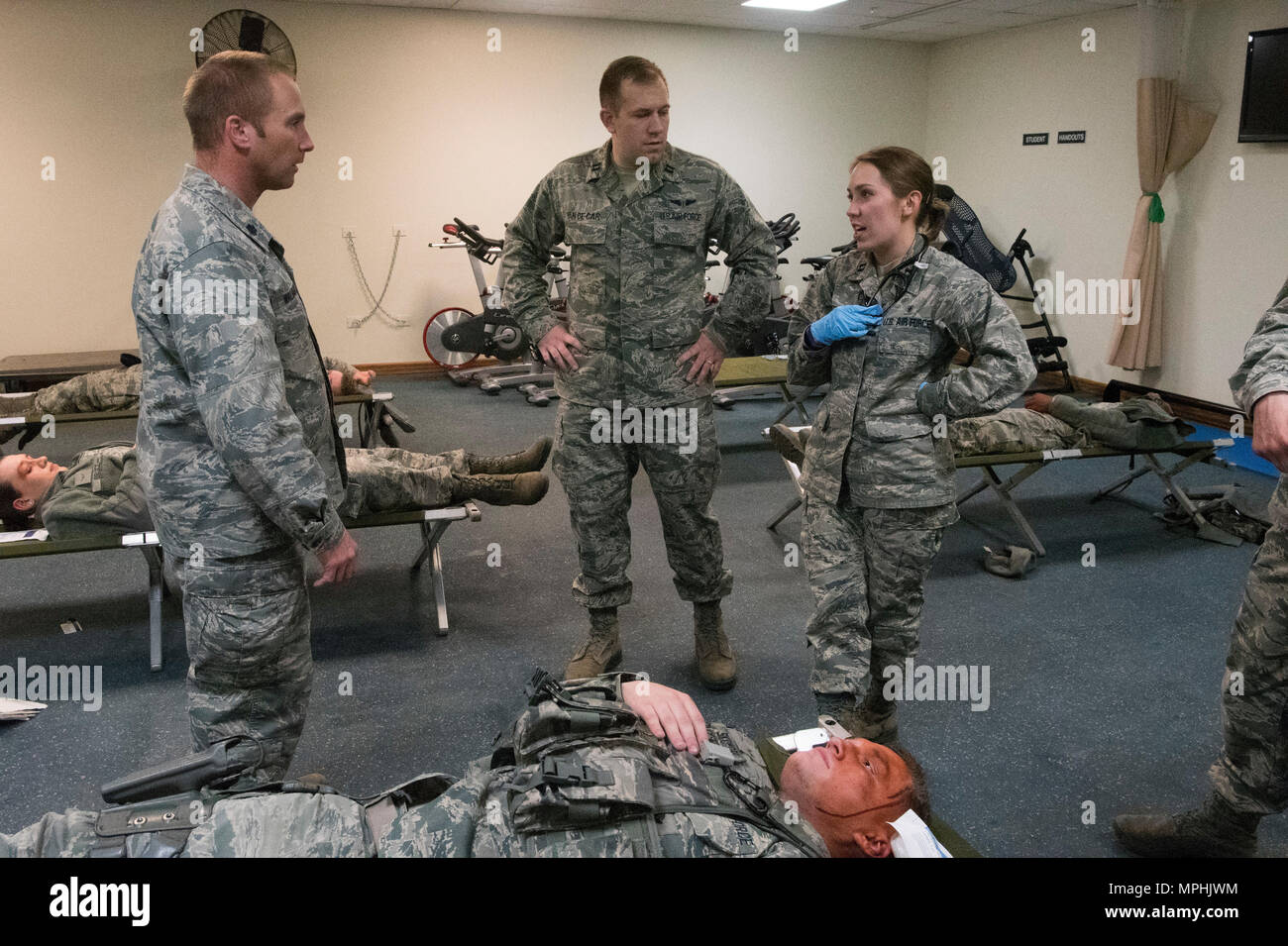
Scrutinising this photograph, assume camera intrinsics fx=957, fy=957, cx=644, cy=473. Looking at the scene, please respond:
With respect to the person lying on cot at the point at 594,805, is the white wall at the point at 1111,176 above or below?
above

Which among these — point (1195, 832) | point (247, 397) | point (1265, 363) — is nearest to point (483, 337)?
point (247, 397)

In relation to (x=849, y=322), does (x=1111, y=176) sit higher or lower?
higher

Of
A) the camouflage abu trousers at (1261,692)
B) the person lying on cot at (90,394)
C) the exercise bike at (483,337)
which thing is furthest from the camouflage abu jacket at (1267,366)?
the exercise bike at (483,337)

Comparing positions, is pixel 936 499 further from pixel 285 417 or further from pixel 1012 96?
pixel 1012 96

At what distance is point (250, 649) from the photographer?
6.21ft

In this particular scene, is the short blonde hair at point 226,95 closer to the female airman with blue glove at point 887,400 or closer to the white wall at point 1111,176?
the female airman with blue glove at point 887,400

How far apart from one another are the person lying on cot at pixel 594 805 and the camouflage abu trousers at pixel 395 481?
1803 millimetres

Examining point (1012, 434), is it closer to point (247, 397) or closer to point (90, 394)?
point (247, 397)

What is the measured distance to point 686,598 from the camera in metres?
3.00

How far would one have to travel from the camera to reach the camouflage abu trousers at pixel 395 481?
10.6ft

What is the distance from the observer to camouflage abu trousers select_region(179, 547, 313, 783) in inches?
73.5

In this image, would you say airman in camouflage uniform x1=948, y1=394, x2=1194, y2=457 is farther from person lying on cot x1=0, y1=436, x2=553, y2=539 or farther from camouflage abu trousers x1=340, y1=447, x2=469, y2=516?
camouflage abu trousers x1=340, y1=447, x2=469, y2=516

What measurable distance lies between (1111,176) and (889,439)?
560cm

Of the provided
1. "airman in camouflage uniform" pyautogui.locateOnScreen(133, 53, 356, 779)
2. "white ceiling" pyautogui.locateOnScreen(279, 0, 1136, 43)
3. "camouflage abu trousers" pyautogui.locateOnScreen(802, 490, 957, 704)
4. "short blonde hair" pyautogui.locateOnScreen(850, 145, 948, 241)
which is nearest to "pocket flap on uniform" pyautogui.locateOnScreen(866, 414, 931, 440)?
"camouflage abu trousers" pyautogui.locateOnScreen(802, 490, 957, 704)
